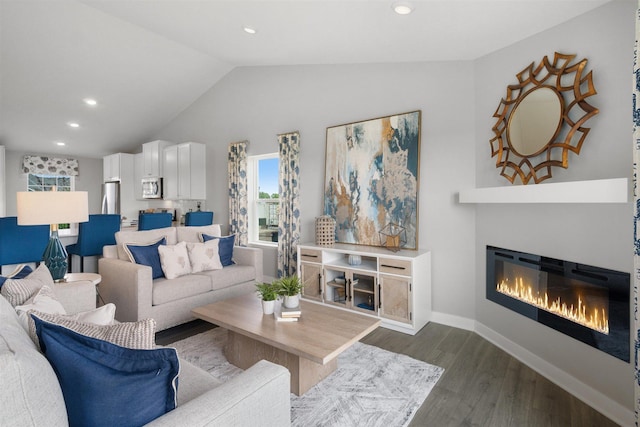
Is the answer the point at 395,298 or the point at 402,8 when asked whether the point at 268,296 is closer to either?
the point at 395,298

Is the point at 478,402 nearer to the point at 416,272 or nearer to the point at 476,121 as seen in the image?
the point at 416,272

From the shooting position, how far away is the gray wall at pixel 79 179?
21.4 ft

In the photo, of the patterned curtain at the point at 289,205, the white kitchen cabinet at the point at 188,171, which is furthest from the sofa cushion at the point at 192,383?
the white kitchen cabinet at the point at 188,171

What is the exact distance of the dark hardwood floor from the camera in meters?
1.88

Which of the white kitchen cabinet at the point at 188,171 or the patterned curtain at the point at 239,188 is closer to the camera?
the patterned curtain at the point at 239,188

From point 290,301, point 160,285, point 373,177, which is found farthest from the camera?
point 373,177

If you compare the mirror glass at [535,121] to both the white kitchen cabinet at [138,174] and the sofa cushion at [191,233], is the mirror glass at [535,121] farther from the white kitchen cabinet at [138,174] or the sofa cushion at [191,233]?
the white kitchen cabinet at [138,174]

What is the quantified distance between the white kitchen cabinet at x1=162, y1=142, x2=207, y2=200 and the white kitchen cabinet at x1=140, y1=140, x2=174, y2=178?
36 cm

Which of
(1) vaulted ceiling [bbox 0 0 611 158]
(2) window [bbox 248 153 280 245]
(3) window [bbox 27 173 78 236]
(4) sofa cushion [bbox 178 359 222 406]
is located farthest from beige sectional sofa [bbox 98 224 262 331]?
(3) window [bbox 27 173 78 236]

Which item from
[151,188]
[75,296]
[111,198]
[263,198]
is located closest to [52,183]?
[111,198]

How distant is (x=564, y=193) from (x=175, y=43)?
4.73 metres

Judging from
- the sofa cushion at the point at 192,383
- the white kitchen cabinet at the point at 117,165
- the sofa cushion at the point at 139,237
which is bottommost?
the sofa cushion at the point at 192,383

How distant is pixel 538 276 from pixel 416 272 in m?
0.98

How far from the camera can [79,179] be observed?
7418mm
